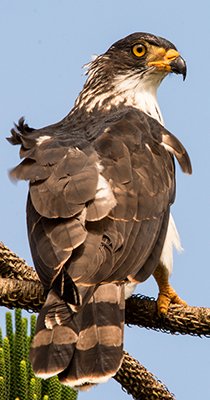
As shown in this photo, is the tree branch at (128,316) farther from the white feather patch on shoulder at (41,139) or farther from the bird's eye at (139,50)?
the bird's eye at (139,50)

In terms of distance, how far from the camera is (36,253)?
6.41 metres

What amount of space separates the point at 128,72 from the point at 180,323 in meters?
3.08

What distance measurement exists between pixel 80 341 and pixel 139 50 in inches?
149

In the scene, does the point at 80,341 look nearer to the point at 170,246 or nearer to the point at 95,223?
the point at 95,223

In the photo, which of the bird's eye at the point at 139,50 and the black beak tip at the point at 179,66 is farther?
the bird's eye at the point at 139,50

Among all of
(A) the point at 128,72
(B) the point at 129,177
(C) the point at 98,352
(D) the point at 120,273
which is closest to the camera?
(C) the point at 98,352

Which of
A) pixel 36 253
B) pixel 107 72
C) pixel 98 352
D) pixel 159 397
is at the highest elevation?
pixel 107 72

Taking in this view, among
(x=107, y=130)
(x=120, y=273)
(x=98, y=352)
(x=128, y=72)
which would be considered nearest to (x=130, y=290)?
(x=120, y=273)

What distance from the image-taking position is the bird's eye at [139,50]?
893cm

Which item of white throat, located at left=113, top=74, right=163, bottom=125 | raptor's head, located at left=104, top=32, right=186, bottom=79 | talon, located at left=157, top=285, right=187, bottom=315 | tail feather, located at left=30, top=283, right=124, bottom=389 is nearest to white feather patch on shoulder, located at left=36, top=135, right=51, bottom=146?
white throat, located at left=113, top=74, right=163, bottom=125

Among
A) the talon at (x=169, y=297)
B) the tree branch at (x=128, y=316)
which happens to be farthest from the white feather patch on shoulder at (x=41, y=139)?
the talon at (x=169, y=297)

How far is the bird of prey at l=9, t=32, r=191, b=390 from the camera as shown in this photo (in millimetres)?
5918

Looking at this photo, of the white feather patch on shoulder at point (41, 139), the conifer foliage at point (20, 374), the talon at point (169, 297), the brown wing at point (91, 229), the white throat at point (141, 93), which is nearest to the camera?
the conifer foliage at point (20, 374)

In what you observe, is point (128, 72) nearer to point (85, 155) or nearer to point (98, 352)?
point (85, 155)
